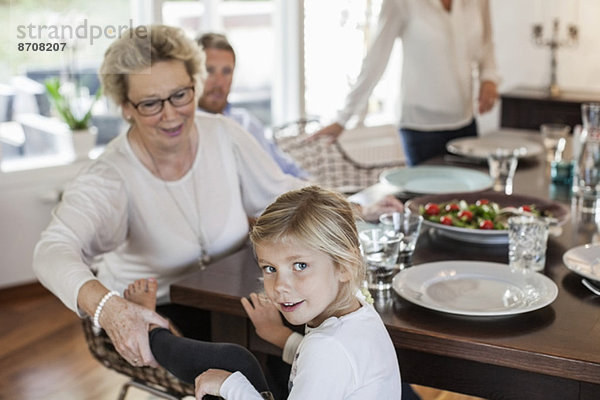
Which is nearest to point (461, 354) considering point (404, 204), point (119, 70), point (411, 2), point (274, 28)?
point (404, 204)

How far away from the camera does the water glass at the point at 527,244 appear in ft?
5.89

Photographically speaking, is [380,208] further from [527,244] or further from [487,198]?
[527,244]

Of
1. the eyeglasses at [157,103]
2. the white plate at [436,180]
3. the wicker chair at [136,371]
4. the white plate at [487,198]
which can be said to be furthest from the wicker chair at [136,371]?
the white plate at [436,180]

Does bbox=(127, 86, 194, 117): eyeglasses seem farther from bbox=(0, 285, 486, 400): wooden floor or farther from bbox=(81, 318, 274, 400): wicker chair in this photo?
bbox=(0, 285, 486, 400): wooden floor

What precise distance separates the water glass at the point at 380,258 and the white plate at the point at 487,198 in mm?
309

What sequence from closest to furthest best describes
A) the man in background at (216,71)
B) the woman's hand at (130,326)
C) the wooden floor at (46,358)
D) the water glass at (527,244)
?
the woman's hand at (130,326), the water glass at (527,244), the man in background at (216,71), the wooden floor at (46,358)

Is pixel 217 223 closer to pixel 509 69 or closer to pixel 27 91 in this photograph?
pixel 27 91

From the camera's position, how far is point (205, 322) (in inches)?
87.7

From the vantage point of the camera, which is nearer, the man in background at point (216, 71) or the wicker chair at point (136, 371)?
the wicker chair at point (136, 371)

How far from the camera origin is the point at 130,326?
1.61 m

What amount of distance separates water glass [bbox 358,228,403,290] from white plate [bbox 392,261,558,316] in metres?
0.03

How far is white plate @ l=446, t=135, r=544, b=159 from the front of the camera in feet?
9.61

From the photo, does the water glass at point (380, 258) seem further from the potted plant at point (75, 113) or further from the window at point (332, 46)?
the window at point (332, 46)

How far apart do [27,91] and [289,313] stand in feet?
9.48
